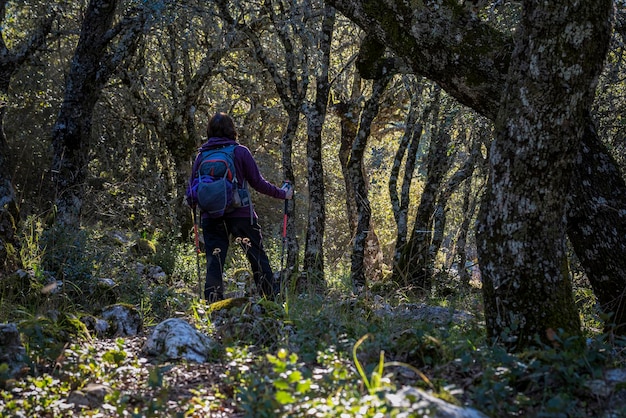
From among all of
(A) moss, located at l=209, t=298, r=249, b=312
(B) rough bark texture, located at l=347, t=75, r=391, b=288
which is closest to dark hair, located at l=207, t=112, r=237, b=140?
(A) moss, located at l=209, t=298, r=249, b=312

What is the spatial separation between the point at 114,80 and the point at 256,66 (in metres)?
3.88

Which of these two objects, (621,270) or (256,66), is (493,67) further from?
(256,66)

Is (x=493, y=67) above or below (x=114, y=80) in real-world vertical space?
below

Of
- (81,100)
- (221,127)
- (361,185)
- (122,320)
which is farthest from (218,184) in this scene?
(361,185)

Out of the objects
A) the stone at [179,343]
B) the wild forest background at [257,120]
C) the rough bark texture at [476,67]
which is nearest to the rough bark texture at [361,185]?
the wild forest background at [257,120]

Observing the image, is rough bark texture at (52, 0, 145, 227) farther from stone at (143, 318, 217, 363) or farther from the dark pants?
stone at (143, 318, 217, 363)

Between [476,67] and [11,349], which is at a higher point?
[476,67]

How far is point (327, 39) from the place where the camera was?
11.0 metres

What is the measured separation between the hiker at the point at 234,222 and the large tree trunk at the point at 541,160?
9.18 feet

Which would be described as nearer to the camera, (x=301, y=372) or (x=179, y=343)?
(x=301, y=372)

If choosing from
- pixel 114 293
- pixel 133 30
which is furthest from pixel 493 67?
pixel 133 30

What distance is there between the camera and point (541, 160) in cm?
416

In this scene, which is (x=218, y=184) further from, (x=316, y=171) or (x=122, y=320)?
(x=316, y=171)

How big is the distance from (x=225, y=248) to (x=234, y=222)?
33 cm
